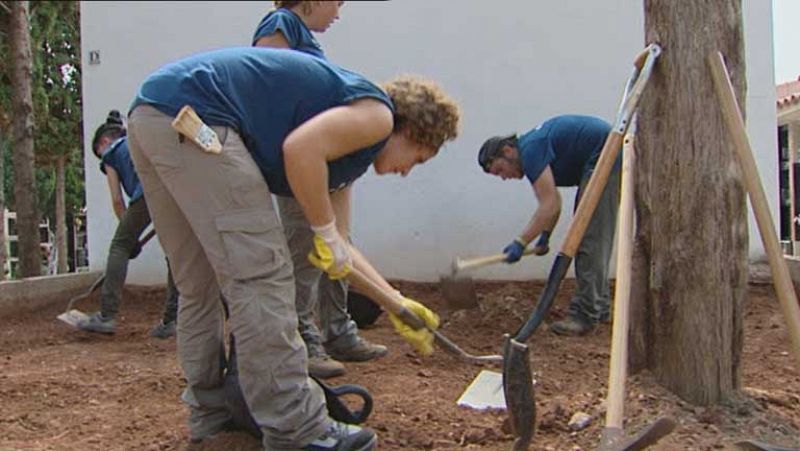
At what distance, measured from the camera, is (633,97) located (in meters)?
2.41

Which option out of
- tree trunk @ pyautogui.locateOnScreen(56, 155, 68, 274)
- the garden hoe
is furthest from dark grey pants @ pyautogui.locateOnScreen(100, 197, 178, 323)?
tree trunk @ pyautogui.locateOnScreen(56, 155, 68, 274)

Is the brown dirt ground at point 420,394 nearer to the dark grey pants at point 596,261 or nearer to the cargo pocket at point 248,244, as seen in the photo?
the dark grey pants at point 596,261

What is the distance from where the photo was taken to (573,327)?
3936 millimetres

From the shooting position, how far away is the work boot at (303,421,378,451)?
199 centimetres

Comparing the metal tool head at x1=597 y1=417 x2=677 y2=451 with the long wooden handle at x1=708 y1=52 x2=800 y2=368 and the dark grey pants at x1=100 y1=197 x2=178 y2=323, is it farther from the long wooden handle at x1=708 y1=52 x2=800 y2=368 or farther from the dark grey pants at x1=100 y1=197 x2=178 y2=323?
the dark grey pants at x1=100 y1=197 x2=178 y2=323

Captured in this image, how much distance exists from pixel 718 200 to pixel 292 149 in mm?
1337

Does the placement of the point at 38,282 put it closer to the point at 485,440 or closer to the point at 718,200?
the point at 485,440

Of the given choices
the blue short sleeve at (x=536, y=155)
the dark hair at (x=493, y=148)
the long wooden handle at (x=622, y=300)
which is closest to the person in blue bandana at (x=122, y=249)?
the dark hair at (x=493, y=148)

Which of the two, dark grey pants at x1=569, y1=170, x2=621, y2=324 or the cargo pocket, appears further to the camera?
dark grey pants at x1=569, y1=170, x2=621, y2=324

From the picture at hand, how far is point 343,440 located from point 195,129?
0.88 m

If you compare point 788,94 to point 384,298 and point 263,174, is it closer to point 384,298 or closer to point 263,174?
point 384,298

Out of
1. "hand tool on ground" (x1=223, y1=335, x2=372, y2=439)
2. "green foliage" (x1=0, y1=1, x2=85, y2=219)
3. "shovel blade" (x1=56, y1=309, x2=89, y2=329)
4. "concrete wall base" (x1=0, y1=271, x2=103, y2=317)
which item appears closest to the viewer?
"hand tool on ground" (x1=223, y1=335, x2=372, y2=439)

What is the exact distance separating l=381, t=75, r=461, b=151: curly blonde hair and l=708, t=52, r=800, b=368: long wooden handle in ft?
2.66

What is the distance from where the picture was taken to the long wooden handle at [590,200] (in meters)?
2.25
